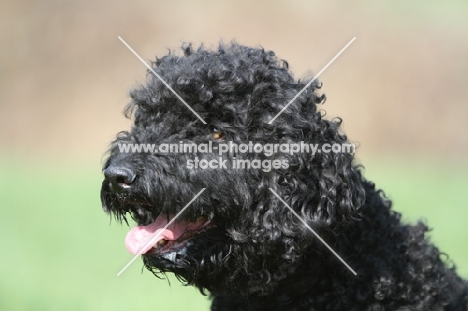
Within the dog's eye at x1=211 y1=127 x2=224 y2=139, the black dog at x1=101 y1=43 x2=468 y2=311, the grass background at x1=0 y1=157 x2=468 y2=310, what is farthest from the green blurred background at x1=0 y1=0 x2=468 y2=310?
the dog's eye at x1=211 y1=127 x2=224 y2=139

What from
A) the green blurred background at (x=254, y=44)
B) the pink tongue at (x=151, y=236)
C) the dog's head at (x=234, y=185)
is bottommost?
the pink tongue at (x=151, y=236)

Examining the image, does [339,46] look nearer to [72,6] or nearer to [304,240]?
[72,6]

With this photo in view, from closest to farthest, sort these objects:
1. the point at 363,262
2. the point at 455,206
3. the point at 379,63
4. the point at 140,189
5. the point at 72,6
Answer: the point at 140,189 → the point at 363,262 → the point at 455,206 → the point at 379,63 → the point at 72,6

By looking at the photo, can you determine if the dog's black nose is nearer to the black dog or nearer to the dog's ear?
the black dog

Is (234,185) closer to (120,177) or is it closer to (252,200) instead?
(252,200)

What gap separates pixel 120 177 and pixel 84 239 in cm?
748

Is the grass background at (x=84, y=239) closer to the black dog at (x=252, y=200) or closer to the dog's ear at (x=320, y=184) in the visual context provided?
the black dog at (x=252, y=200)

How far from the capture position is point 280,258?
4141 millimetres

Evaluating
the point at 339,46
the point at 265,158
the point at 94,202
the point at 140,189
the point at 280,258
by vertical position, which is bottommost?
the point at 140,189

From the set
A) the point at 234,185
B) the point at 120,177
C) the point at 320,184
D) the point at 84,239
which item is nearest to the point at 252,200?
the point at 234,185

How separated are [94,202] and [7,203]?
149cm

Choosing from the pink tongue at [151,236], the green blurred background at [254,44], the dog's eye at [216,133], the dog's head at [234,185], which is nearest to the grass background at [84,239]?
the green blurred background at [254,44]

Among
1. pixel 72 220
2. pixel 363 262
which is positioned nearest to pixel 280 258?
pixel 363 262

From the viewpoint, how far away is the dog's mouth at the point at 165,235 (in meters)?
4.09
